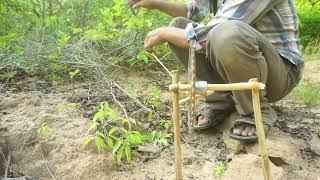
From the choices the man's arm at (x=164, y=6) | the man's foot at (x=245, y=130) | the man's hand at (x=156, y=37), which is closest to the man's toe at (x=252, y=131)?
the man's foot at (x=245, y=130)

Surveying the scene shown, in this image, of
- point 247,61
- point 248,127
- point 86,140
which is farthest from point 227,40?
point 86,140

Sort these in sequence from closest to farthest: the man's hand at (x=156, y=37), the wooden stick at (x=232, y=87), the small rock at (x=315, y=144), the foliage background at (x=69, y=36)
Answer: the wooden stick at (x=232, y=87) < the man's hand at (x=156, y=37) < the small rock at (x=315, y=144) < the foliage background at (x=69, y=36)

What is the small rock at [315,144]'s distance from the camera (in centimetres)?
263

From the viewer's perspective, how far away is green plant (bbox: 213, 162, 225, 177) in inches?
89.2

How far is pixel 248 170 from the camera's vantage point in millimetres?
2246

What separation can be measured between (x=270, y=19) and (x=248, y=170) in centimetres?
87

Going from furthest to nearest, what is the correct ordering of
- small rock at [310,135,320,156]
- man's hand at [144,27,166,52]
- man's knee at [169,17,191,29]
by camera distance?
man's knee at [169,17,191,29], small rock at [310,135,320,156], man's hand at [144,27,166,52]

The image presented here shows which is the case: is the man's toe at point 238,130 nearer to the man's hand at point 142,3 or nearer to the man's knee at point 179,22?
the man's knee at point 179,22

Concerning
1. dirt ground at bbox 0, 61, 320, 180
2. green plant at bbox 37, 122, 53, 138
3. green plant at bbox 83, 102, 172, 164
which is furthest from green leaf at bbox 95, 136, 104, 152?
green plant at bbox 37, 122, 53, 138

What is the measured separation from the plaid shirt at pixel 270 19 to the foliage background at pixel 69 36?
1008 millimetres

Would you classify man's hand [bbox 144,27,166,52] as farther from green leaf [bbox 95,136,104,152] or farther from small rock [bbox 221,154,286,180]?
small rock [bbox 221,154,286,180]

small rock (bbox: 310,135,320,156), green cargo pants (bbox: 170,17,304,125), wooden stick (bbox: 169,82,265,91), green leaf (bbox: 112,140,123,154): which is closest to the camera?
wooden stick (bbox: 169,82,265,91)

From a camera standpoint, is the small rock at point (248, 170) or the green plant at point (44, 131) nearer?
the small rock at point (248, 170)

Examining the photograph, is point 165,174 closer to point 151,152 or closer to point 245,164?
point 151,152
